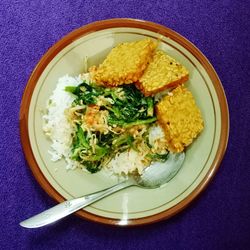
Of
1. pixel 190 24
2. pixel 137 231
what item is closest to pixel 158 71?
pixel 190 24

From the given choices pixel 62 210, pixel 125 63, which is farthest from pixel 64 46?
pixel 62 210

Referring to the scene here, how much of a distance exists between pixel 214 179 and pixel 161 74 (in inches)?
20.0

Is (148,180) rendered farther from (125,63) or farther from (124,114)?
(125,63)

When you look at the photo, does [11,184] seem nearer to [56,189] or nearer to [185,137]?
[56,189]

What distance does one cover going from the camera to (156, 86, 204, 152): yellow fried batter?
1.66m

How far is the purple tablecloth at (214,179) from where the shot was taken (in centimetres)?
181

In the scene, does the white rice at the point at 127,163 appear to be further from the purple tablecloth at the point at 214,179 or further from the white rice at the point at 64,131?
the purple tablecloth at the point at 214,179

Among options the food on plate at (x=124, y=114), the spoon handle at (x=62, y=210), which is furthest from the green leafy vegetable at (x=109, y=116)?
the spoon handle at (x=62, y=210)

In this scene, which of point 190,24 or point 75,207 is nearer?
point 75,207

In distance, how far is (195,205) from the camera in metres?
1.84

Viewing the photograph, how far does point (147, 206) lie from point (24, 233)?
20.7 inches

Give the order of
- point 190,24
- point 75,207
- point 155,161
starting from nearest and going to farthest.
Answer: point 75,207 → point 155,161 → point 190,24

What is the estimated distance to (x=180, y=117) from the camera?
5.46ft

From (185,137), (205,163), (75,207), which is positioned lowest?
(75,207)
